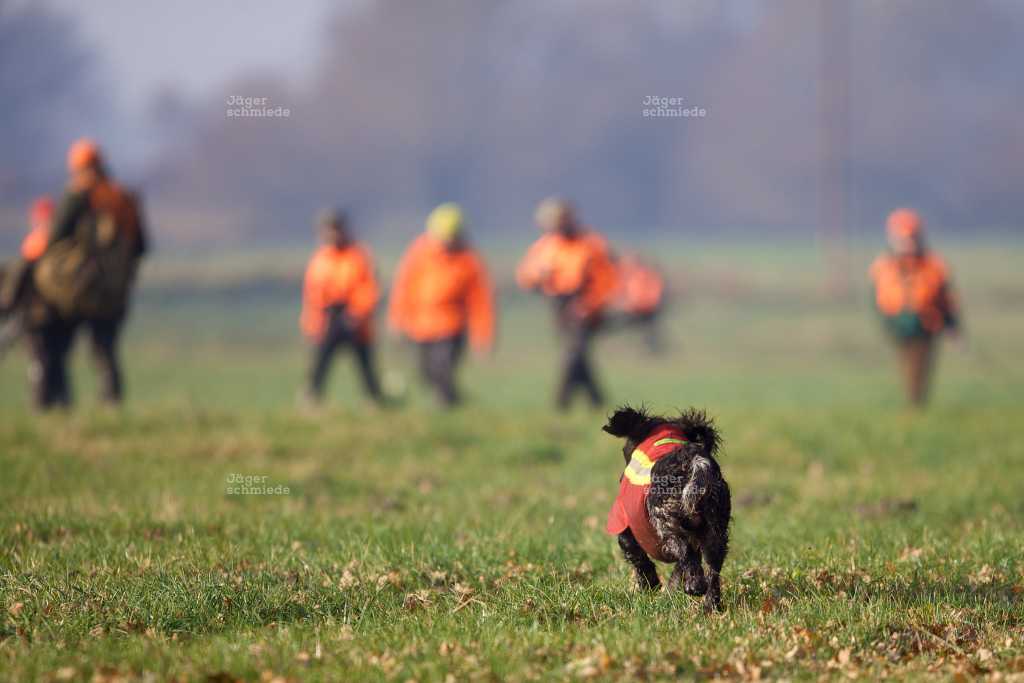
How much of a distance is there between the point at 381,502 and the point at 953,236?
4207 inches

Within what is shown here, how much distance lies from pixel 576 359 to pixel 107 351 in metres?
5.18

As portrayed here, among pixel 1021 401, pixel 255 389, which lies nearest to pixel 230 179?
pixel 255 389

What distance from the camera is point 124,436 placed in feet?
44.4

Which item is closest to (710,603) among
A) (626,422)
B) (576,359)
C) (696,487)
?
(696,487)

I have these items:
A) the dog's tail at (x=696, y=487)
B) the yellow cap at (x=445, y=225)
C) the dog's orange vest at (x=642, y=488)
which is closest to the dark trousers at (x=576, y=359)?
the yellow cap at (x=445, y=225)

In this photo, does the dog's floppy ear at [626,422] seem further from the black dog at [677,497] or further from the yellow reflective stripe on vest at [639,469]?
the yellow reflective stripe on vest at [639,469]

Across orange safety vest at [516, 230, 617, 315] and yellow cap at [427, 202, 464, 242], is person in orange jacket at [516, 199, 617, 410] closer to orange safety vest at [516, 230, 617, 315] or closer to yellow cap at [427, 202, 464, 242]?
orange safety vest at [516, 230, 617, 315]

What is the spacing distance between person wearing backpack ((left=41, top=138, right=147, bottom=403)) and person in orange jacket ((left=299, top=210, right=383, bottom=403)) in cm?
281

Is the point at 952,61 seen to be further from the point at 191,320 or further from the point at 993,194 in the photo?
the point at 191,320

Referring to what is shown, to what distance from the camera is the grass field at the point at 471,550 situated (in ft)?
19.9

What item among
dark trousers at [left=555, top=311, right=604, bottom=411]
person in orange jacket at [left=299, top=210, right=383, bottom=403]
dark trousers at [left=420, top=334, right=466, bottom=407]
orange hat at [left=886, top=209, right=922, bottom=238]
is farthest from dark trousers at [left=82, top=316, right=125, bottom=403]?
orange hat at [left=886, top=209, right=922, bottom=238]

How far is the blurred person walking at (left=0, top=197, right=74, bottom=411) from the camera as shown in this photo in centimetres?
1462

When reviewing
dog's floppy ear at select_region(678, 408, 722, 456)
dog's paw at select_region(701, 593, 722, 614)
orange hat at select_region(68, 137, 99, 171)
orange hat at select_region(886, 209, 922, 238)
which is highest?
orange hat at select_region(68, 137, 99, 171)

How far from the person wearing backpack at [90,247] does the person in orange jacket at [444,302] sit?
338cm
